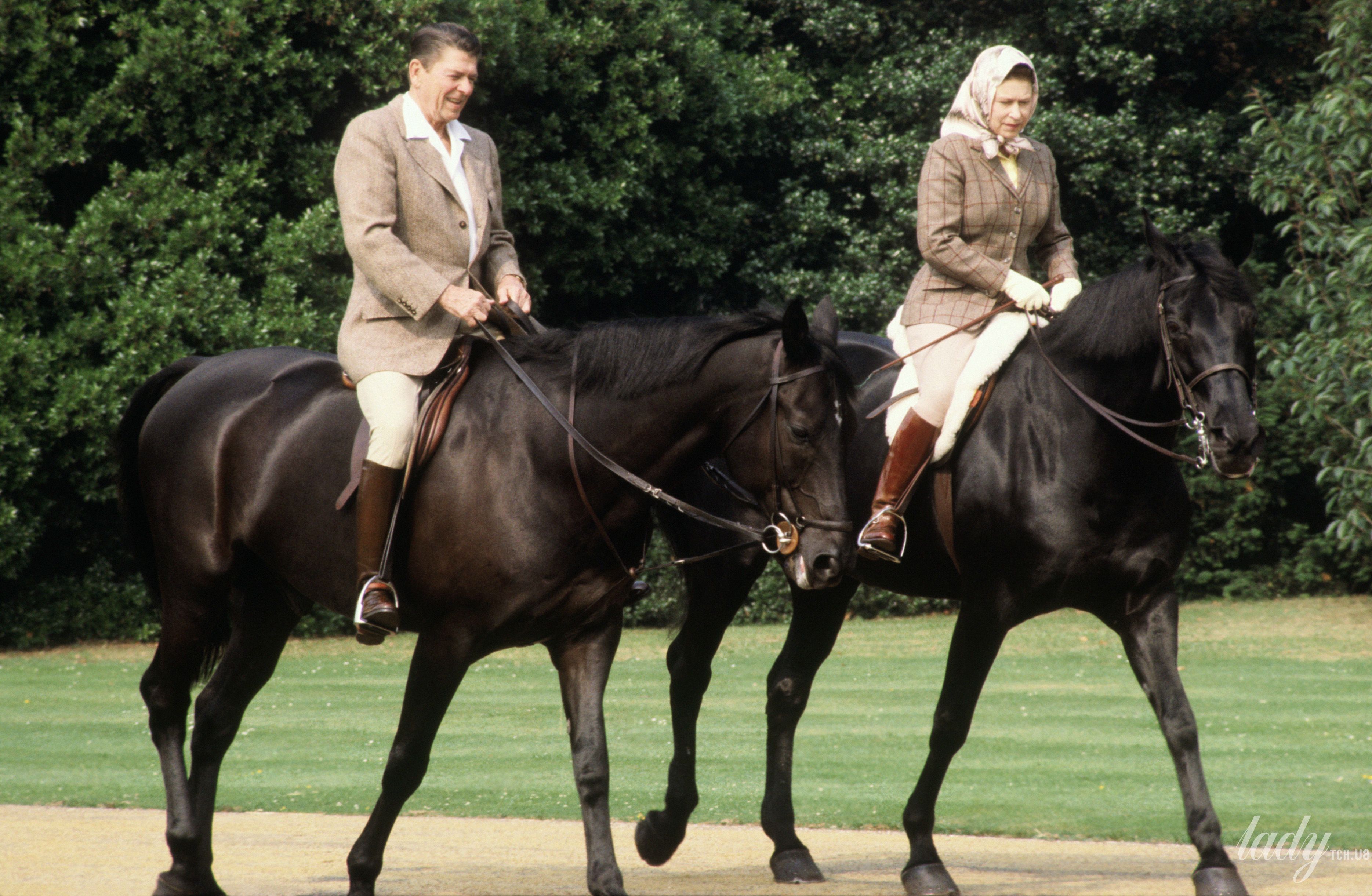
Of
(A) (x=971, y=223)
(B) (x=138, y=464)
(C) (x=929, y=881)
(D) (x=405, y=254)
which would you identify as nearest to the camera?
(D) (x=405, y=254)

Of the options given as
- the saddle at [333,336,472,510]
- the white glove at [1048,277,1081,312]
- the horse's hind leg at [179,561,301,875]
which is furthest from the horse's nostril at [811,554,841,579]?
the horse's hind leg at [179,561,301,875]

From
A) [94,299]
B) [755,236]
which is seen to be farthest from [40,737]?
[755,236]

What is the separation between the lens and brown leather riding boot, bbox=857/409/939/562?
19.4 ft

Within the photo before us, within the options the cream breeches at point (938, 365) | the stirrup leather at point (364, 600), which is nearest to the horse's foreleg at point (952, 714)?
the cream breeches at point (938, 365)

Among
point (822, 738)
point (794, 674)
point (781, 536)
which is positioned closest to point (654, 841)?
point (794, 674)

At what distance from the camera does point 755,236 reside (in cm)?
2158

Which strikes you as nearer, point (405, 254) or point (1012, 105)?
point (405, 254)

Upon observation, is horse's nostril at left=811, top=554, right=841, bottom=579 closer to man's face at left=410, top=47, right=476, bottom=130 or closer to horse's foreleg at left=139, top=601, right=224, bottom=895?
man's face at left=410, top=47, right=476, bottom=130

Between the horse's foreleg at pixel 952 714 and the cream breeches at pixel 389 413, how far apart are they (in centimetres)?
223

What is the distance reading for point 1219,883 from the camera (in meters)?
5.16

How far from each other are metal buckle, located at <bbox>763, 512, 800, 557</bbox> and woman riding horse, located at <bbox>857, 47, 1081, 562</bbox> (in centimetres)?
130

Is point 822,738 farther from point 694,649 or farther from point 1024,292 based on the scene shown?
point 1024,292

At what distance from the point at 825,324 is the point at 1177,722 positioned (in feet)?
6.54

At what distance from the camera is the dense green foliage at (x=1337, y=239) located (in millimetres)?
15602
